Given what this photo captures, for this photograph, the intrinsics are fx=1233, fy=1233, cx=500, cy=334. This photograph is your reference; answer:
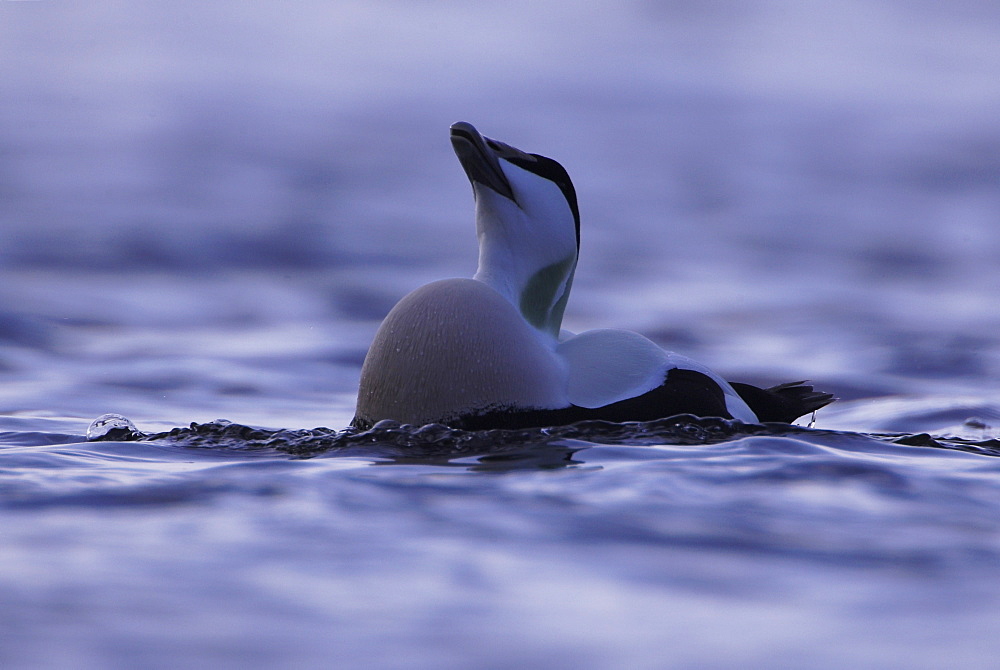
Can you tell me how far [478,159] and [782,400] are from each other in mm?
1781

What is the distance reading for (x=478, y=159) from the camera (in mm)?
4562

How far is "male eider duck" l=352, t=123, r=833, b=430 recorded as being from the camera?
420cm

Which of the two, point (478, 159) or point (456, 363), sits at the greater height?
point (478, 159)

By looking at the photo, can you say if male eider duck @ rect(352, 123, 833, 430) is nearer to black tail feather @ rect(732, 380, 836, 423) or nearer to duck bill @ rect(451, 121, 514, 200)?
duck bill @ rect(451, 121, 514, 200)

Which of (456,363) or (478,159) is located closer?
(456,363)

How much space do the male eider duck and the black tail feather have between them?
0.23m

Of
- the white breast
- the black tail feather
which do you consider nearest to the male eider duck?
the white breast

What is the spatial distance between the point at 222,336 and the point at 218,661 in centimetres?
593

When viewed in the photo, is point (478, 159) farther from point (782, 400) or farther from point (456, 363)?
point (782, 400)

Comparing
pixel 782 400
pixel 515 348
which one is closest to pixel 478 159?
pixel 515 348

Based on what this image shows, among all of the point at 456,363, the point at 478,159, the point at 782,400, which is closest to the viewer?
the point at 456,363

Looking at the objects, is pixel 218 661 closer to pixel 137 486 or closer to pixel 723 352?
pixel 137 486

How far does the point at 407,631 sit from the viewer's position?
7.75 ft

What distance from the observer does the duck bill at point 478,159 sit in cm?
453
